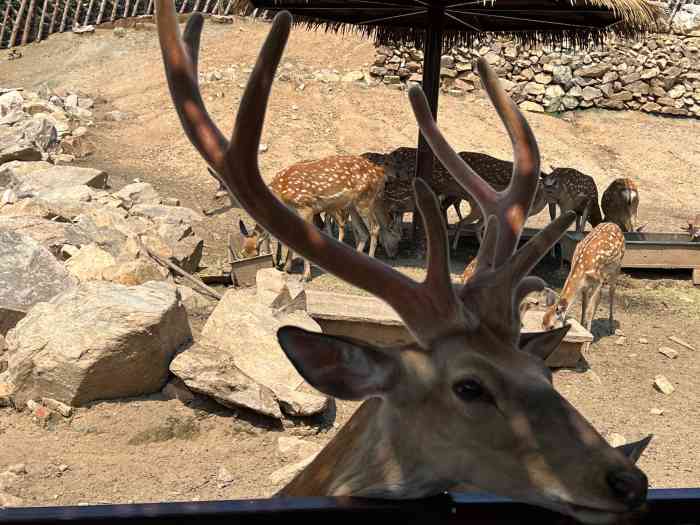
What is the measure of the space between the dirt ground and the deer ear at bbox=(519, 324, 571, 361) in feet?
7.18

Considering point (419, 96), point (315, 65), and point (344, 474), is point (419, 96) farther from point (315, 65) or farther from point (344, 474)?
point (315, 65)

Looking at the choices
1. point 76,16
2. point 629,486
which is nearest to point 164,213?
point 629,486

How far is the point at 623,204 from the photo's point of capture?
8.92 m

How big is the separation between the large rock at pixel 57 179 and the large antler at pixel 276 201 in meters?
7.16

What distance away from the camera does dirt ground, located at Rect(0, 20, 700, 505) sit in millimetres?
3900

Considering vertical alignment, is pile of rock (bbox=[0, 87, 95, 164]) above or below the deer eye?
below

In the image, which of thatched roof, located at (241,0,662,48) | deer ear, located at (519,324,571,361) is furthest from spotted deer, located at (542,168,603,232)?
deer ear, located at (519,324,571,361)

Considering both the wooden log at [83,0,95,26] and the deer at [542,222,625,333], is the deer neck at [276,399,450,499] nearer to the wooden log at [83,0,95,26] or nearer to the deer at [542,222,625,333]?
the deer at [542,222,625,333]

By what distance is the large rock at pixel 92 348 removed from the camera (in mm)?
4164

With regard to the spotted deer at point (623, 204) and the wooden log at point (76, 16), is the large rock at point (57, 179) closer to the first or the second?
the spotted deer at point (623, 204)

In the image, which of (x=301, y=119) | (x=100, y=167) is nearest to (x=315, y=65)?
(x=301, y=119)

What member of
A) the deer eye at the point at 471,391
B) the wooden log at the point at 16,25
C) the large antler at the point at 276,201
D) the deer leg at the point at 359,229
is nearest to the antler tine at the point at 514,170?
the large antler at the point at 276,201

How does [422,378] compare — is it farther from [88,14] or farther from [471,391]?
[88,14]

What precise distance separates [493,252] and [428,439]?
560mm
